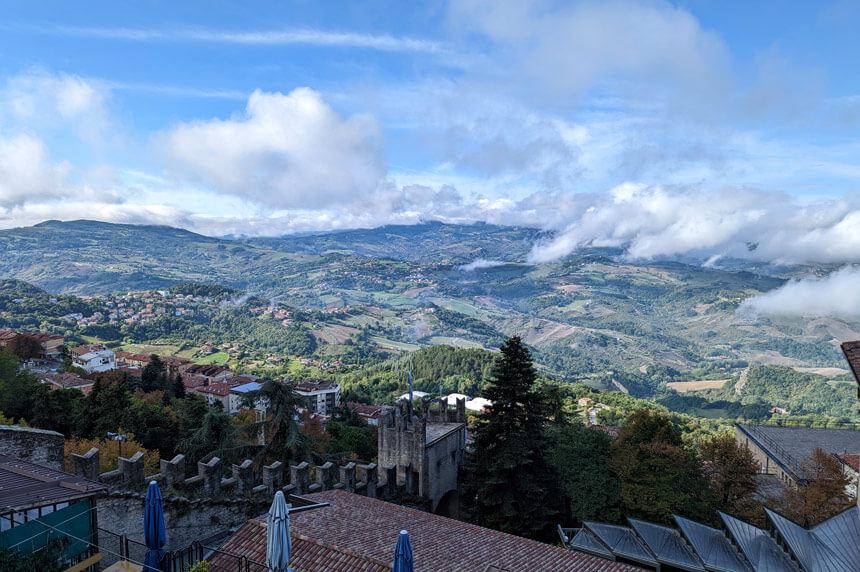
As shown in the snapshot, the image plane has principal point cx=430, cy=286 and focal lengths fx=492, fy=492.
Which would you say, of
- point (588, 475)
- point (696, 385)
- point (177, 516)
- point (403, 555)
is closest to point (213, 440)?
point (177, 516)

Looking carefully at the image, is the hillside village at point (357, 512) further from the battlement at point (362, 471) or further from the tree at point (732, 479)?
the tree at point (732, 479)

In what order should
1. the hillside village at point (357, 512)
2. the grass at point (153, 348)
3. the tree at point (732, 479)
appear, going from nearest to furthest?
the hillside village at point (357, 512)
the tree at point (732, 479)
the grass at point (153, 348)

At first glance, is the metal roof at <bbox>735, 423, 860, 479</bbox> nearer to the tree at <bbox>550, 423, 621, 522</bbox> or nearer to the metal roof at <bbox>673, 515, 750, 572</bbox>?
the tree at <bbox>550, 423, 621, 522</bbox>

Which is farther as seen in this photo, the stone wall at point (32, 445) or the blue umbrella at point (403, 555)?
the stone wall at point (32, 445)

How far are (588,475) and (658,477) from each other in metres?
2.68

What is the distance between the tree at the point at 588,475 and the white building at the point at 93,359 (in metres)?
75.7

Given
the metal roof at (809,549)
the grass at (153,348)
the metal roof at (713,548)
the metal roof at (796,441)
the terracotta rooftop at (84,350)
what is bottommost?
the grass at (153,348)

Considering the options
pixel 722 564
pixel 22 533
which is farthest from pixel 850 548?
pixel 22 533

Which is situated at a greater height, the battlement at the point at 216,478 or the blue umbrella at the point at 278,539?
the blue umbrella at the point at 278,539

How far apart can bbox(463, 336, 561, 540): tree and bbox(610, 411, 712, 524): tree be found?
3.00 m

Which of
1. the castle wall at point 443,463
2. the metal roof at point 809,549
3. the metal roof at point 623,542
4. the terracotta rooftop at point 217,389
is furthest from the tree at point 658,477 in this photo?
the terracotta rooftop at point 217,389

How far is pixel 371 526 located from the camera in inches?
473

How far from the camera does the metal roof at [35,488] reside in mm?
7777

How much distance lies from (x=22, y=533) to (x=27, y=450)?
19.4 feet
